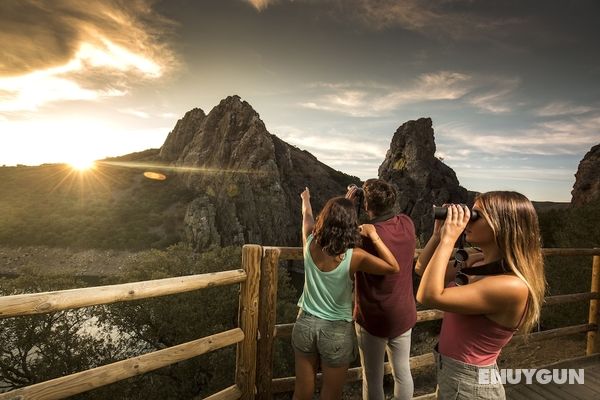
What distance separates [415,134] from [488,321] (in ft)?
243

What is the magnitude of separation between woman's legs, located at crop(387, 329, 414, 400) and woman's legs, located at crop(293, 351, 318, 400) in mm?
742

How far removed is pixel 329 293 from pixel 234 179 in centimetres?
7167

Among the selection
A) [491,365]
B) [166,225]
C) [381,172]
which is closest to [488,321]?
[491,365]

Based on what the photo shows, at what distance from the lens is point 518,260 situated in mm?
1881

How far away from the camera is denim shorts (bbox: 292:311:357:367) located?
9.04 ft

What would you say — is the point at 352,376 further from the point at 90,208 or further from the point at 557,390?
the point at 90,208

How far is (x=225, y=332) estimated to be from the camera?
10.6 feet

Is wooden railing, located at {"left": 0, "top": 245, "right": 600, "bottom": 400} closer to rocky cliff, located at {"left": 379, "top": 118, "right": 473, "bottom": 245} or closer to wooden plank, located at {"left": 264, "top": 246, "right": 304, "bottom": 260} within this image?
wooden plank, located at {"left": 264, "top": 246, "right": 304, "bottom": 260}

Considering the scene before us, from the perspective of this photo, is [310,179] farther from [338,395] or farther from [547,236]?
[338,395]

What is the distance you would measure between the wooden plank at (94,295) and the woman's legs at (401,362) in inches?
61.4

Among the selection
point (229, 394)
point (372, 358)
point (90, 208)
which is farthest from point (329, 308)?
point (90, 208)

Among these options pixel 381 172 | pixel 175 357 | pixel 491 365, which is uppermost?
pixel 381 172

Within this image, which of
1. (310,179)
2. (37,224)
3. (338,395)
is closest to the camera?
(338,395)

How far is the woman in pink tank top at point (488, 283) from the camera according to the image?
1854 mm
